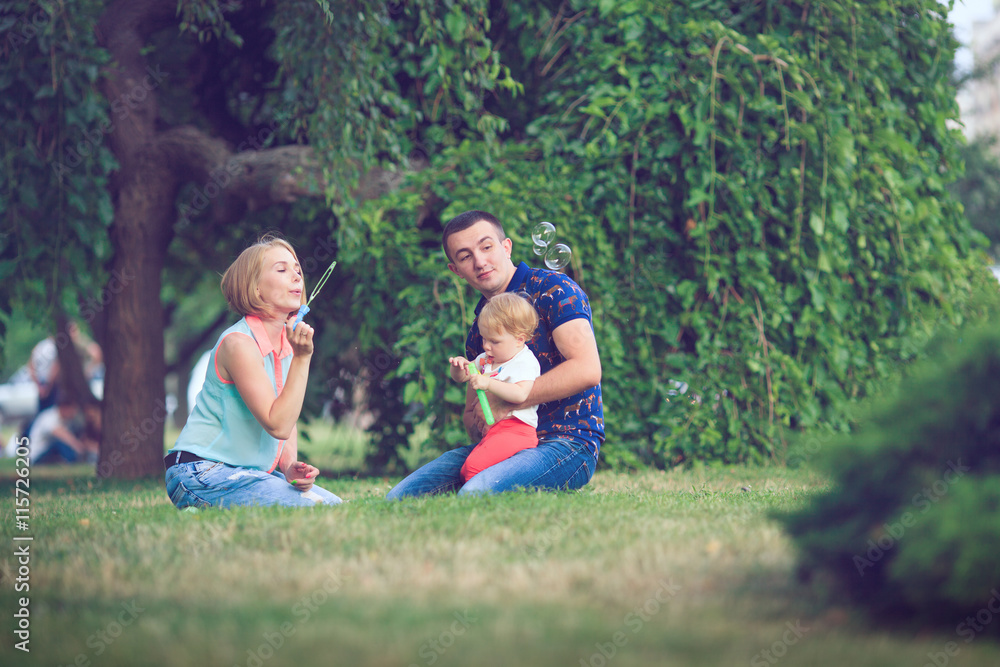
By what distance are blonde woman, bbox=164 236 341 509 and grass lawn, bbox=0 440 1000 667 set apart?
29 cm

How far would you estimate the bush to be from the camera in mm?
2170

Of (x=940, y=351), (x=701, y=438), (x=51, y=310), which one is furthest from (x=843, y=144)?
(x=51, y=310)

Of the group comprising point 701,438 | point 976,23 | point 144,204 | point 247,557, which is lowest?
point 701,438

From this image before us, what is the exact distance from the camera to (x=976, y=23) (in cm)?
5206

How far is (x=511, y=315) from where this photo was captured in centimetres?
425

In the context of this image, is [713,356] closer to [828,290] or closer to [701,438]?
[701,438]

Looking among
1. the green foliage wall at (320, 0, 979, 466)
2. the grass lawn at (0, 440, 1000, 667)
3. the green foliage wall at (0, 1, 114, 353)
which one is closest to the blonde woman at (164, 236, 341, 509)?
the grass lawn at (0, 440, 1000, 667)

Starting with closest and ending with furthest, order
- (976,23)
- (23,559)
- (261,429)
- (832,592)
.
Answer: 1. (832,592)
2. (23,559)
3. (261,429)
4. (976,23)

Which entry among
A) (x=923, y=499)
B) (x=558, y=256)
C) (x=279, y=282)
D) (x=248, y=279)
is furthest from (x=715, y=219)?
(x=923, y=499)

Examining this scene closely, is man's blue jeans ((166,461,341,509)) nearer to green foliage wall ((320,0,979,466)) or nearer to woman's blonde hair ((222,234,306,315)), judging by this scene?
woman's blonde hair ((222,234,306,315))

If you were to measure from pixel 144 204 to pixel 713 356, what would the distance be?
481 centimetres

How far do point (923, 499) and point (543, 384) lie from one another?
2.11m

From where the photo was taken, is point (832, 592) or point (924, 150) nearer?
point (832, 592)

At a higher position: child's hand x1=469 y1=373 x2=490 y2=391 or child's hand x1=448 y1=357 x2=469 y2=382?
child's hand x1=448 y1=357 x2=469 y2=382
